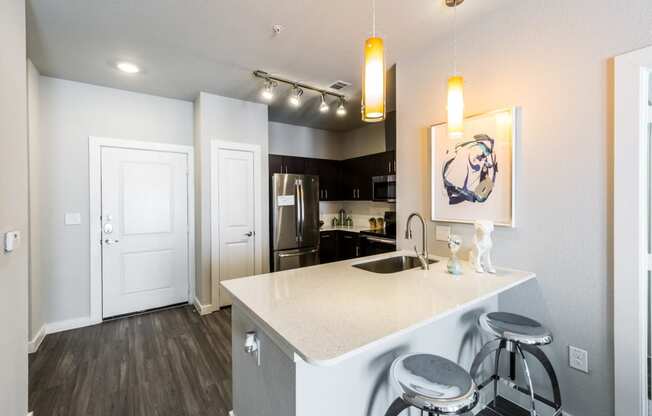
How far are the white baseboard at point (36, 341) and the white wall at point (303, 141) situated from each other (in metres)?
3.39

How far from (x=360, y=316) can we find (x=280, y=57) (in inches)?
91.2

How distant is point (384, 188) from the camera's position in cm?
389

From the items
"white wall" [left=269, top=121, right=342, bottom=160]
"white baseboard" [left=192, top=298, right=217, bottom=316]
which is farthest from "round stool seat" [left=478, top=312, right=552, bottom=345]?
"white wall" [left=269, top=121, right=342, bottom=160]

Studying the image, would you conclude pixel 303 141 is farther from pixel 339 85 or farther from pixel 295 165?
pixel 339 85

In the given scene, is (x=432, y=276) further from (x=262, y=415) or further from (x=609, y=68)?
(x=609, y=68)

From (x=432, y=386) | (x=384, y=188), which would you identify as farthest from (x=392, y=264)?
(x=384, y=188)

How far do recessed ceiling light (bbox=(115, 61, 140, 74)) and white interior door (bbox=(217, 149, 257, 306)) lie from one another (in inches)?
42.8

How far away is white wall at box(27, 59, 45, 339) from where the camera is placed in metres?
2.50

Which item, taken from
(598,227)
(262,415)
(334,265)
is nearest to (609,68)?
(598,227)

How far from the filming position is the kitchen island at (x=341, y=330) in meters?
0.98

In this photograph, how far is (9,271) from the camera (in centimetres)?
140

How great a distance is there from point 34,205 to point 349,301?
3120 mm

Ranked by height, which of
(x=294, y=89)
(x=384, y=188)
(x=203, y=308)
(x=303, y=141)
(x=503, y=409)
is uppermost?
(x=294, y=89)

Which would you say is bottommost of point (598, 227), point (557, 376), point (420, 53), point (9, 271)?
point (557, 376)
